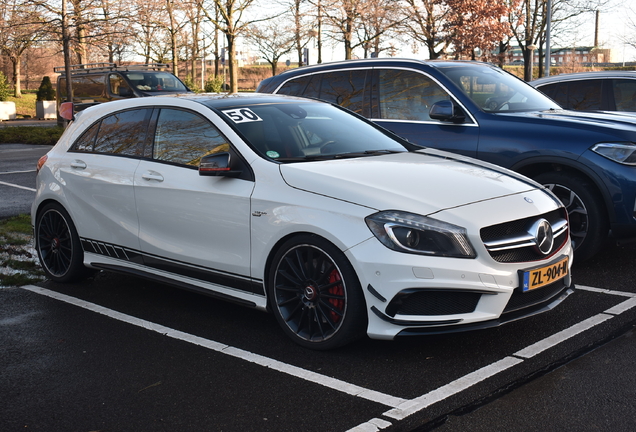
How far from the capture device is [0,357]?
437cm

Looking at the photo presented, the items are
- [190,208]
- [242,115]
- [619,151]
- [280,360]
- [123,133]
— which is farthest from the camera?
[619,151]

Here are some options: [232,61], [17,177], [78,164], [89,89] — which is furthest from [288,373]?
[232,61]

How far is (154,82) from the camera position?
2152cm

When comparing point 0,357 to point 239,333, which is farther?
point 239,333

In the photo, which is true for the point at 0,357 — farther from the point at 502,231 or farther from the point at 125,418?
the point at 502,231

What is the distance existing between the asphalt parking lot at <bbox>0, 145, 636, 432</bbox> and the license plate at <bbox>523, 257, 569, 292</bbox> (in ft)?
1.29

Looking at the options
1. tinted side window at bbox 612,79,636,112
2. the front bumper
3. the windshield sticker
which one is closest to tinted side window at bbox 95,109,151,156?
the windshield sticker

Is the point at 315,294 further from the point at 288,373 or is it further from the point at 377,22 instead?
the point at 377,22

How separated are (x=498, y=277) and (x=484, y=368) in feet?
1.68

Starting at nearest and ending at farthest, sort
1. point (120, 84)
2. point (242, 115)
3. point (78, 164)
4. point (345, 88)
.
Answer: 1. point (242, 115)
2. point (78, 164)
3. point (345, 88)
4. point (120, 84)

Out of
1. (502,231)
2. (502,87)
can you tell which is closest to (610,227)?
(502,87)

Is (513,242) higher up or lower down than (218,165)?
lower down

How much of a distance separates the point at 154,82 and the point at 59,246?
16.2 metres

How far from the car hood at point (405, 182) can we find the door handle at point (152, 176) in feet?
3.49
